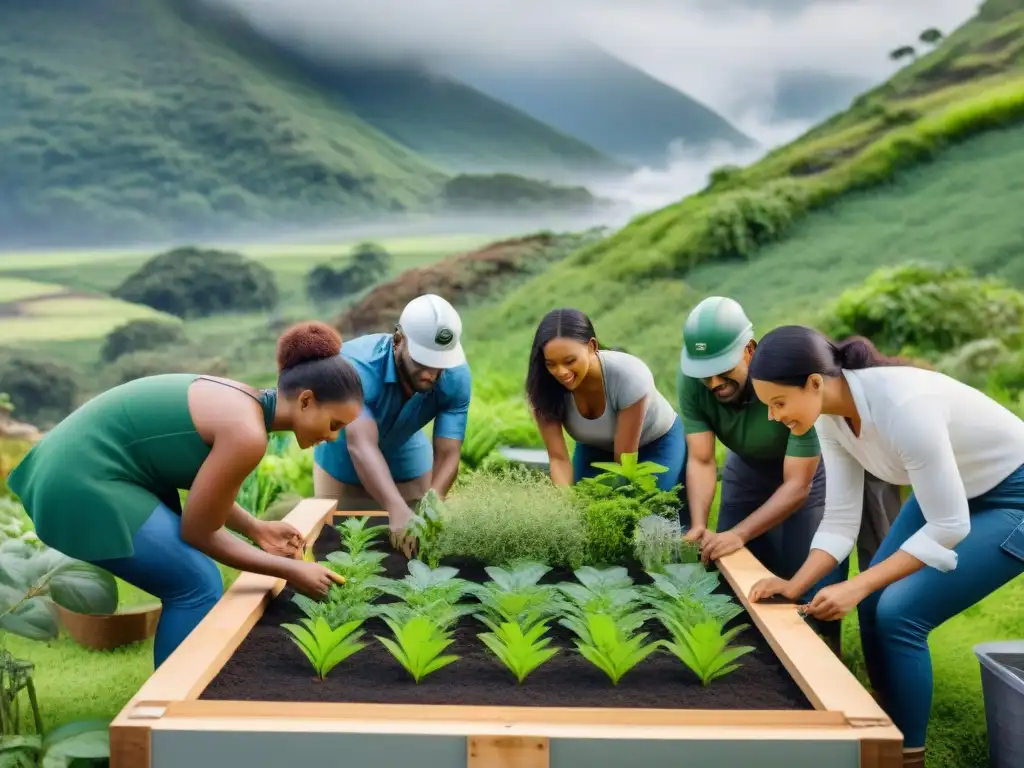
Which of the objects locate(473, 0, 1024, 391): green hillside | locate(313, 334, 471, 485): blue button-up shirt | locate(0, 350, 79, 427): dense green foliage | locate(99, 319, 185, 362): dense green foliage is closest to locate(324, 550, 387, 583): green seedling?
locate(313, 334, 471, 485): blue button-up shirt

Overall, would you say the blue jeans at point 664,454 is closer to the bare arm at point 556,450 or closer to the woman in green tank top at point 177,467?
the bare arm at point 556,450

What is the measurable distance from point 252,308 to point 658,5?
15.7 ft

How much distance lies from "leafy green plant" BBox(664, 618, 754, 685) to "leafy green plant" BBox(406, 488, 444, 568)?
1.02 metres

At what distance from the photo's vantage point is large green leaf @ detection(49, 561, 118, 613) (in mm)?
2948

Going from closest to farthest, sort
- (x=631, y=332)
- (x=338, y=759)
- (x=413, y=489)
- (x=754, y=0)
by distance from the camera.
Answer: (x=338, y=759)
(x=413, y=489)
(x=631, y=332)
(x=754, y=0)

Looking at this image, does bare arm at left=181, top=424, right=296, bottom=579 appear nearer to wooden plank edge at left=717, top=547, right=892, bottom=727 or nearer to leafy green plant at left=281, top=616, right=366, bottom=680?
leafy green plant at left=281, top=616, right=366, bottom=680

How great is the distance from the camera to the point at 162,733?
200cm

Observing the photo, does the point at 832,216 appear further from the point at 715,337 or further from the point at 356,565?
the point at 356,565

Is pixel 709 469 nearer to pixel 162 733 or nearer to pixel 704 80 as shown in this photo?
pixel 162 733

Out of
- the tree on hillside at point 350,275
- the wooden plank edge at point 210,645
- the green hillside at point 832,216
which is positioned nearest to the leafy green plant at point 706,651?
the wooden plank edge at point 210,645

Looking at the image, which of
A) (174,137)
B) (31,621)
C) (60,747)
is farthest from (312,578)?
(174,137)

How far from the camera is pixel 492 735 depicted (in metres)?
1.95

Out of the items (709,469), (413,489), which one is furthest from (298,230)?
(709,469)

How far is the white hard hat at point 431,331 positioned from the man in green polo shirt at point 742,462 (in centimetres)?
74
